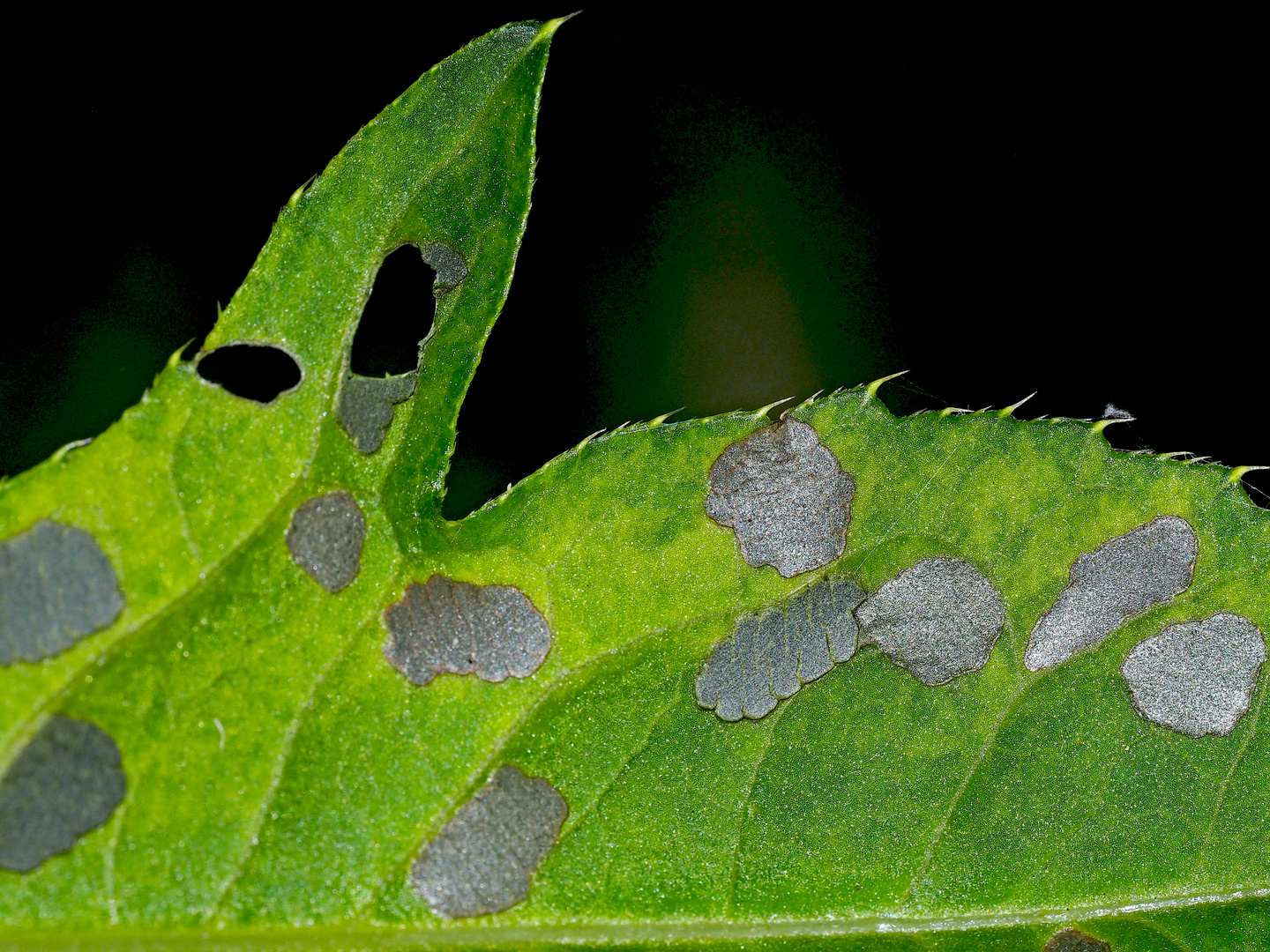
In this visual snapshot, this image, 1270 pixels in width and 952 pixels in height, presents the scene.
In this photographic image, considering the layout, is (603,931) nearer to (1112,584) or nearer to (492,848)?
(492,848)

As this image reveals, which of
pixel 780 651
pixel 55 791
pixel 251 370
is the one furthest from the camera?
pixel 780 651

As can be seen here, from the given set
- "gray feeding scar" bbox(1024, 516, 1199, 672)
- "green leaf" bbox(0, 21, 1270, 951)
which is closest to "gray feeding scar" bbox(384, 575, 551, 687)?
"green leaf" bbox(0, 21, 1270, 951)

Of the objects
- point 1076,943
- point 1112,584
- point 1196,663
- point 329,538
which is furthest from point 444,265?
point 1076,943

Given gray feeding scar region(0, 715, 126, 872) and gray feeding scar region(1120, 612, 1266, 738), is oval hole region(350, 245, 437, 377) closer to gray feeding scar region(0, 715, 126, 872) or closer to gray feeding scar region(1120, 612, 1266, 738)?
gray feeding scar region(0, 715, 126, 872)

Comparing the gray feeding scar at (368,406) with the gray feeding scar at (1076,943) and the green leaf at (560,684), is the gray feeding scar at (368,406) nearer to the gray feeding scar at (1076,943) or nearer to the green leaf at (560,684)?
the green leaf at (560,684)

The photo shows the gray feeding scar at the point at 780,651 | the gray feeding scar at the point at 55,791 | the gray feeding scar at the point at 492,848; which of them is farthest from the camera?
the gray feeding scar at the point at 780,651

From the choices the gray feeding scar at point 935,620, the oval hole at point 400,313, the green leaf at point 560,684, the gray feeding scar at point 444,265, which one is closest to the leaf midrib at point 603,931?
the green leaf at point 560,684
